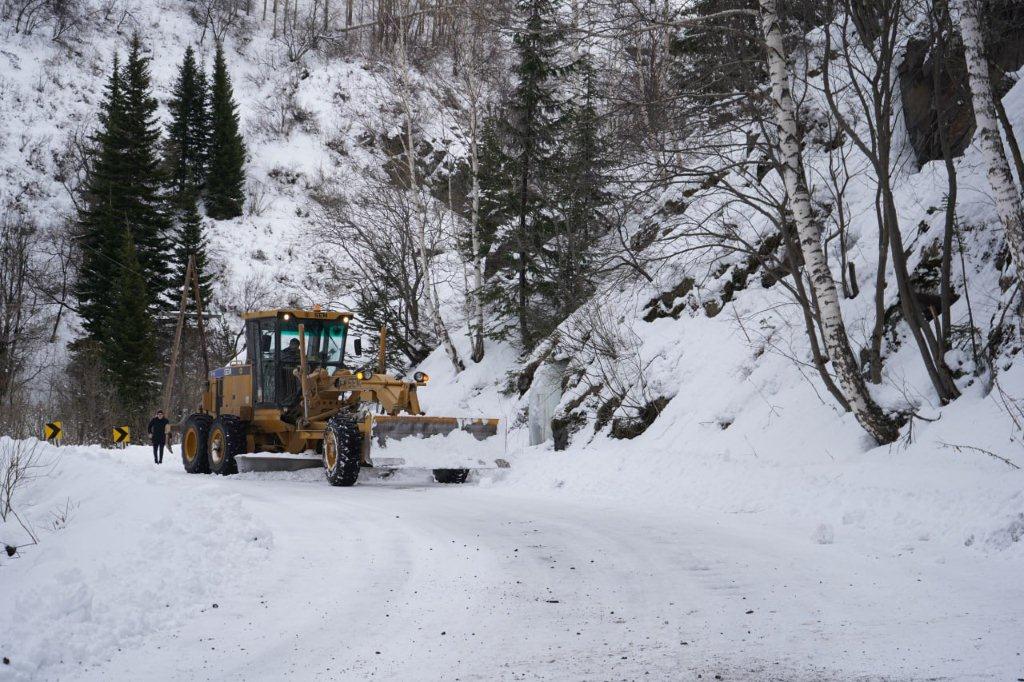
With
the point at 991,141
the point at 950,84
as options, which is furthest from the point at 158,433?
the point at 991,141

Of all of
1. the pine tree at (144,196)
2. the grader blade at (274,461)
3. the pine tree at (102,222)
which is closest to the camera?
the grader blade at (274,461)

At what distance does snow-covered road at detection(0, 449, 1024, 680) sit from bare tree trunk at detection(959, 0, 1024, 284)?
3988 mm

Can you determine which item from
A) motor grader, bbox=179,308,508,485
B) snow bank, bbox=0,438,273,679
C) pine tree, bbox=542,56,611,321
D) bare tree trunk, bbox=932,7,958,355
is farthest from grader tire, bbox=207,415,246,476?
bare tree trunk, bbox=932,7,958,355

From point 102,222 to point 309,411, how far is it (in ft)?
106

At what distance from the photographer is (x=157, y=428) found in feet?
73.6

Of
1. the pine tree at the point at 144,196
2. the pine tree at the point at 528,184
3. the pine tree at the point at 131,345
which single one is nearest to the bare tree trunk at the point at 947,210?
the pine tree at the point at 528,184

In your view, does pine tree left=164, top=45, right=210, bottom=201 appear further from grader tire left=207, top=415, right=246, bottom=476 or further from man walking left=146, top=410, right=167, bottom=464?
grader tire left=207, top=415, right=246, bottom=476

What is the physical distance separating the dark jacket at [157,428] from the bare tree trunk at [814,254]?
17.9 meters

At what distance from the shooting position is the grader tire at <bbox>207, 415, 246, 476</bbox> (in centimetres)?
1711

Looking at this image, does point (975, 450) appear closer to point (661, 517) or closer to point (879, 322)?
point (879, 322)

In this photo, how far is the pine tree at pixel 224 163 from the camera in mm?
52000

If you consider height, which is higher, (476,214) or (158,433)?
(476,214)

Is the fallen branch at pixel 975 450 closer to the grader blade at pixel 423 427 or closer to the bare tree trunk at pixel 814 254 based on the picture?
the bare tree trunk at pixel 814 254

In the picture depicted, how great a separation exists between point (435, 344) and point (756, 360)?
1851cm
